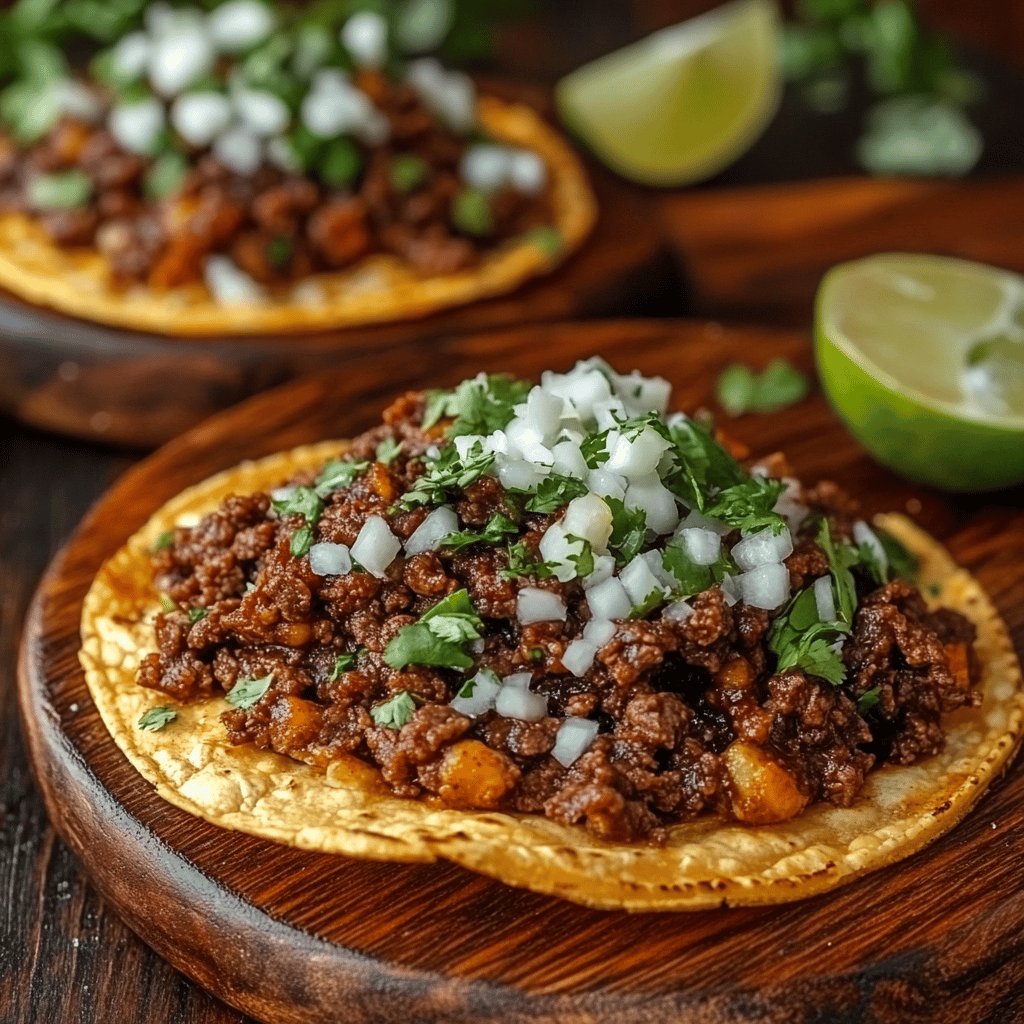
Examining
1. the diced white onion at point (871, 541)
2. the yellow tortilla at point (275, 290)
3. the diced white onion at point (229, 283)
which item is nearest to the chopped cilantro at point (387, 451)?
the diced white onion at point (871, 541)

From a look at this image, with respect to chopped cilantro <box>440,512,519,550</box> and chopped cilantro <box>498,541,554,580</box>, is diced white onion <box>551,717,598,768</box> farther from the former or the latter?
chopped cilantro <box>440,512,519,550</box>

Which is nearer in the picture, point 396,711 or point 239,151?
point 396,711

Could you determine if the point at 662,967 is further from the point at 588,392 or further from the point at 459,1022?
the point at 588,392

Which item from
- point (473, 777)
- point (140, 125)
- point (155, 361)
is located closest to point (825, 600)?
point (473, 777)

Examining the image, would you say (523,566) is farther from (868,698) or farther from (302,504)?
(868,698)

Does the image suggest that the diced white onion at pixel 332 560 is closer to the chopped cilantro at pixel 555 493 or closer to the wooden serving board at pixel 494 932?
the chopped cilantro at pixel 555 493
